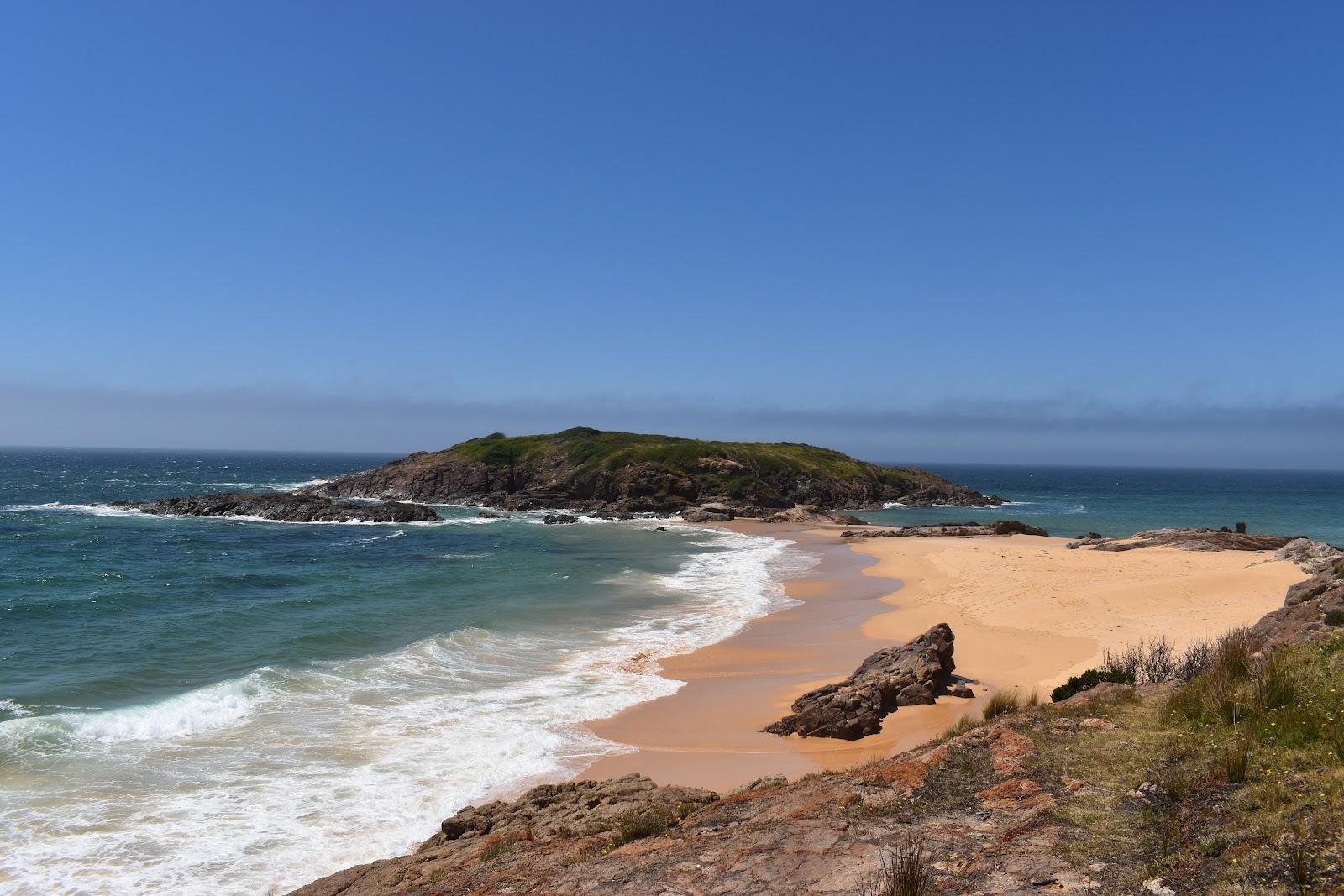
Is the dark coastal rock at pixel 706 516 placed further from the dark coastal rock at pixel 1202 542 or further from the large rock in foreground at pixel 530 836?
the large rock in foreground at pixel 530 836

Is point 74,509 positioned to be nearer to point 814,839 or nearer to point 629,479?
point 629,479

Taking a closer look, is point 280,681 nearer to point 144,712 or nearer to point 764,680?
point 144,712

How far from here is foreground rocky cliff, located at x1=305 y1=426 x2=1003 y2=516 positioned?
8125cm

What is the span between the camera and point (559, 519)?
68.4 meters

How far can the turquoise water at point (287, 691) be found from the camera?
430 inches

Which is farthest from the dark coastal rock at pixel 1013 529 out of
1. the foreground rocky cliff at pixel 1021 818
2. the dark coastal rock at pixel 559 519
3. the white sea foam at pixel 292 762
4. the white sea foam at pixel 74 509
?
the white sea foam at pixel 74 509

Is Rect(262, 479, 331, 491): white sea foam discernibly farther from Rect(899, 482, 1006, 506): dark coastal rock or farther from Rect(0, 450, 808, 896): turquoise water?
Rect(899, 482, 1006, 506): dark coastal rock

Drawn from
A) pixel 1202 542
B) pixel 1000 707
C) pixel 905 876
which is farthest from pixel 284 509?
pixel 905 876

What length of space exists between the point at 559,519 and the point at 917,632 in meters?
Answer: 47.3

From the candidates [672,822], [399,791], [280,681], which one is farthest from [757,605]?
[672,822]

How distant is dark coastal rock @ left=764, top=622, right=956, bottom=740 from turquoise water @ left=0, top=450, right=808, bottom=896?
4406mm

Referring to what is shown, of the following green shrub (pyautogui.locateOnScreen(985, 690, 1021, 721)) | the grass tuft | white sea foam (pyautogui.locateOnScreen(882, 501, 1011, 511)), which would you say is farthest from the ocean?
white sea foam (pyautogui.locateOnScreen(882, 501, 1011, 511))

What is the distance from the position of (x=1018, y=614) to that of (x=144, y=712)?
25264 millimetres

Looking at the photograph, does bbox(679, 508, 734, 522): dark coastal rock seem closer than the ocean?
No
